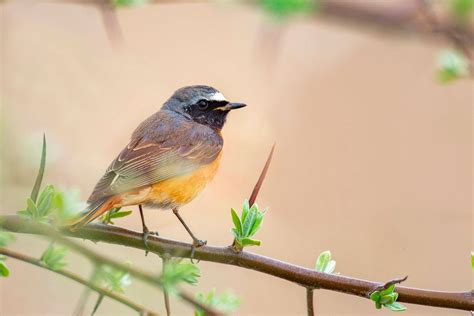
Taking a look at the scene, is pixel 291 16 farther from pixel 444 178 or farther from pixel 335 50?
pixel 335 50

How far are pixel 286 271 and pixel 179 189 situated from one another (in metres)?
1.81

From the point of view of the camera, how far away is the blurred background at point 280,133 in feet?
22.9

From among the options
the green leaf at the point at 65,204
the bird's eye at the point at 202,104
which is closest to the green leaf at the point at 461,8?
the bird's eye at the point at 202,104

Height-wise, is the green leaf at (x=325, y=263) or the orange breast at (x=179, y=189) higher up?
the orange breast at (x=179, y=189)

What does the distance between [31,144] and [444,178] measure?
20.4ft

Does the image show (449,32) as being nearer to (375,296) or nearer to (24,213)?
(375,296)

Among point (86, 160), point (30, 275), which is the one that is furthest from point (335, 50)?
point (30, 275)

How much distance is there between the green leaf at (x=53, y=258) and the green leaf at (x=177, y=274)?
1.09ft

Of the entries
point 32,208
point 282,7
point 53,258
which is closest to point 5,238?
point 32,208

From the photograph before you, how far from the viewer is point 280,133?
8383 mm

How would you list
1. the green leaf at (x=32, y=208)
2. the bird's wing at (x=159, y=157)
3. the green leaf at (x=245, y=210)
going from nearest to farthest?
the green leaf at (x=32, y=208) → the green leaf at (x=245, y=210) → the bird's wing at (x=159, y=157)

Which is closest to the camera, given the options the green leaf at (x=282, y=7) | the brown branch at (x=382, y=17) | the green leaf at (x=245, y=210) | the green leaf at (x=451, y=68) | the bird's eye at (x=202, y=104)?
the green leaf at (x=245, y=210)

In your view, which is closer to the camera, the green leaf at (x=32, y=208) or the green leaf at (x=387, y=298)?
the green leaf at (x=32, y=208)

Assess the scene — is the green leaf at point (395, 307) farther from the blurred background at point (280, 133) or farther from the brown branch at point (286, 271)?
the blurred background at point (280, 133)
